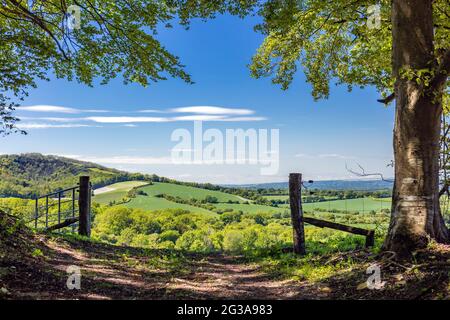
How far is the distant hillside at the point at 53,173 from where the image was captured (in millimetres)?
54406

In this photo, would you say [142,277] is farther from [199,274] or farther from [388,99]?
[388,99]

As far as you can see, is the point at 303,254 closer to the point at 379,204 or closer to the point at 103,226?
the point at 379,204

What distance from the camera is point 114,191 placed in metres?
58.1

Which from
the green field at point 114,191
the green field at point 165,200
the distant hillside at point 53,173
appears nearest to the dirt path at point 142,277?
the green field at point 165,200

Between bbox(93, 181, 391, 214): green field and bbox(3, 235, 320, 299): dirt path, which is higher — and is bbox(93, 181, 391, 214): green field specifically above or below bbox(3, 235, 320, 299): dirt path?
below

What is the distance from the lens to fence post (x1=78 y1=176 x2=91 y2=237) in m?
14.0

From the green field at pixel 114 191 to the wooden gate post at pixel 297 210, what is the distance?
46.4 metres

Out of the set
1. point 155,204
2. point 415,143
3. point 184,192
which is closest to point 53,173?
point 155,204

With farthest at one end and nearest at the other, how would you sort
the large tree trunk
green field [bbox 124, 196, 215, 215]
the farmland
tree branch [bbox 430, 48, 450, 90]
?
green field [bbox 124, 196, 215, 215]
the farmland
the large tree trunk
tree branch [bbox 430, 48, 450, 90]

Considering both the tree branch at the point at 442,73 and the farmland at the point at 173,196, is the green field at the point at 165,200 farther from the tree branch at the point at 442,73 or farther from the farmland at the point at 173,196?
the tree branch at the point at 442,73

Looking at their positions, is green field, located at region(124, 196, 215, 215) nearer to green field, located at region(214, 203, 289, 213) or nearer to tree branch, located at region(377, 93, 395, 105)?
green field, located at region(214, 203, 289, 213)

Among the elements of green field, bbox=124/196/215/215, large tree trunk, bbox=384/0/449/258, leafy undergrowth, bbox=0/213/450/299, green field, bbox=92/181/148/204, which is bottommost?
green field, bbox=124/196/215/215

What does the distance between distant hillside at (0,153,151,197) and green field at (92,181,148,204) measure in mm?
1240

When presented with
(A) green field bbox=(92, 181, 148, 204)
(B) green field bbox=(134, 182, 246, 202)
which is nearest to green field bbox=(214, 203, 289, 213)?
(B) green field bbox=(134, 182, 246, 202)
